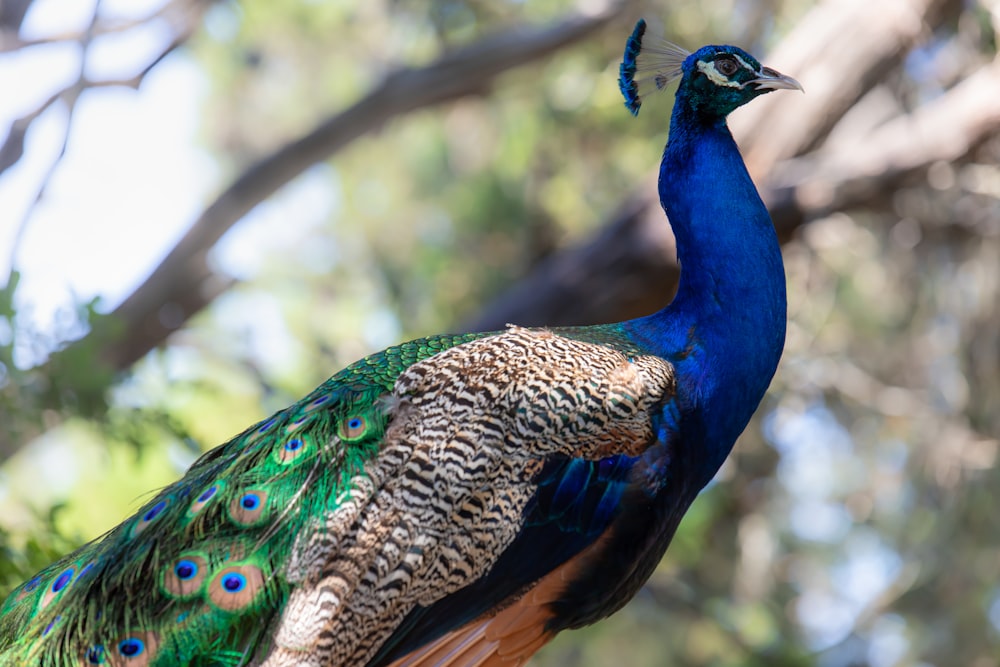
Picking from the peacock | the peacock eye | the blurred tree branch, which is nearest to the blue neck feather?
the peacock

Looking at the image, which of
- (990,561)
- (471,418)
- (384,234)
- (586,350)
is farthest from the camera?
(384,234)

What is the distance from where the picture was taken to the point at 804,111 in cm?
596

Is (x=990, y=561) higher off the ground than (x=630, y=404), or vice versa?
(x=630, y=404)

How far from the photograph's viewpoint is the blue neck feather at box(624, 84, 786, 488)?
9.43 feet

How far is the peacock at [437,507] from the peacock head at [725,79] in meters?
0.41

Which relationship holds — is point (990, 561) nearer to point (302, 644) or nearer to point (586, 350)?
point (586, 350)

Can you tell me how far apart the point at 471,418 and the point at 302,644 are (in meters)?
0.60

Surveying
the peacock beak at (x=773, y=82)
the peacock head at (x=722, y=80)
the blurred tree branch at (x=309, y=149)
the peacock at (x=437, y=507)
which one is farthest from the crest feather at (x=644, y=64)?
the blurred tree branch at (x=309, y=149)

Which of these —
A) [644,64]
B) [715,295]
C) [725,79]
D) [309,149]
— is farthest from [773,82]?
[309,149]

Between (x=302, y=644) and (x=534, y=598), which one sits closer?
(x=302, y=644)

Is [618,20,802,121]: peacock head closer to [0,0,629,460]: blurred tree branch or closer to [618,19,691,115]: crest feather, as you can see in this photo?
[618,19,691,115]: crest feather

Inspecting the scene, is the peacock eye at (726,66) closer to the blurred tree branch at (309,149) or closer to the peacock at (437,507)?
the peacock at (437,507)

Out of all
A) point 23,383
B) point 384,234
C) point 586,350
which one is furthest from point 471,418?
point 384,234

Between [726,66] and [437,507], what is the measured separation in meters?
1.48
